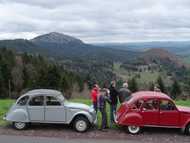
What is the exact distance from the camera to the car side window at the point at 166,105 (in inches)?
509

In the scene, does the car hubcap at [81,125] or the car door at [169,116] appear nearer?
the car door at [169,116]

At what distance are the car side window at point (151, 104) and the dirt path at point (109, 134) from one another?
0.98 metres

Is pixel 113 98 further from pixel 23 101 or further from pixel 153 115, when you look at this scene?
pixel 23 101

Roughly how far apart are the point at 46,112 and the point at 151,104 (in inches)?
158

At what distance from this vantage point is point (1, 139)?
11.8m

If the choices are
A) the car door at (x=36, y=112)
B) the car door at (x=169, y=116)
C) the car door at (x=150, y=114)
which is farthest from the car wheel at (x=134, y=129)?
the car door at (x=36, y=112)

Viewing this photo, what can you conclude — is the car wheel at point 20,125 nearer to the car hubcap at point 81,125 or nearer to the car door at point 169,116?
the car hubcap at point 81,125

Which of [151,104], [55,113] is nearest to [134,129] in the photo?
[151,104]

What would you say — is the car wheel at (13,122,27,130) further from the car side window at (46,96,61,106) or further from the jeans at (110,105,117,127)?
the jeans at (110,105,117,127)

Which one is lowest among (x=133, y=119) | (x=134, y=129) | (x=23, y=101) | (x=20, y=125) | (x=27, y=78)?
(x=134, y=129)

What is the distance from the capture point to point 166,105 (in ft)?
42.6

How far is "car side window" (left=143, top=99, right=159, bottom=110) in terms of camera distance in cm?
1293

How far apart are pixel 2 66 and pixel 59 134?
183ft

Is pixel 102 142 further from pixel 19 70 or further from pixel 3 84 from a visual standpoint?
pixel 19 70
